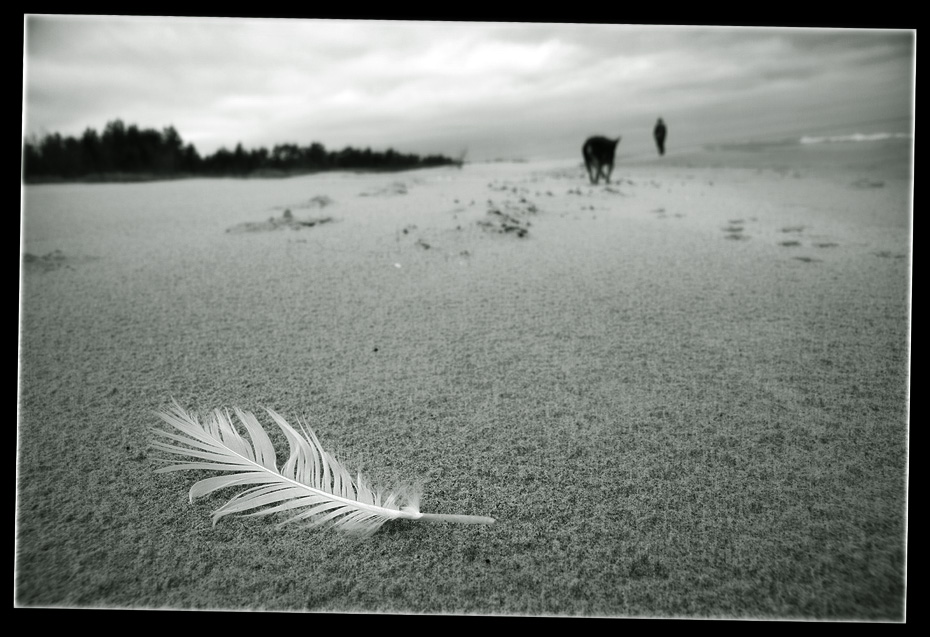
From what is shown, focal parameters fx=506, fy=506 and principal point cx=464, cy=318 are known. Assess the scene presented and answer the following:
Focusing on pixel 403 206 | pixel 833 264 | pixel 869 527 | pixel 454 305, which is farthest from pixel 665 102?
pixel 869 527

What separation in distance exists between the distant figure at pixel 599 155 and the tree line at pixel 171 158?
23.6 inches

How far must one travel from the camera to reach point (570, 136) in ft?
6.84

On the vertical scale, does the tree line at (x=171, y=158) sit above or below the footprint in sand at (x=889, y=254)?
above

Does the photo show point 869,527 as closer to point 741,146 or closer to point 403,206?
point 741,146

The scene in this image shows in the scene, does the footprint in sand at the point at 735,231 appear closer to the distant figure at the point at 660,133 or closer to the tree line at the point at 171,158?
the distant figure at the point at 660,133

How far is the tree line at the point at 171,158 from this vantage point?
182 centimetres

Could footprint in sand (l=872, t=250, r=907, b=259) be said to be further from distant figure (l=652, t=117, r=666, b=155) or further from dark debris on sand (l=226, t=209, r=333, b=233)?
dark debris on sand (l=226, t=209, r=333, b=233)

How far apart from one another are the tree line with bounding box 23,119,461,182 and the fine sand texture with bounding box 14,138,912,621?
0.50 feet

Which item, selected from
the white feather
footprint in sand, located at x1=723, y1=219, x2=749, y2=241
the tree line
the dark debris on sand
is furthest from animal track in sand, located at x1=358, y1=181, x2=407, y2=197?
the white feather

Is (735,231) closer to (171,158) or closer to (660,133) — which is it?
(660,133)

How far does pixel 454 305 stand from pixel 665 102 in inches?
44.0

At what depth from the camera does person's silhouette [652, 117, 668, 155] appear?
79.7 inches

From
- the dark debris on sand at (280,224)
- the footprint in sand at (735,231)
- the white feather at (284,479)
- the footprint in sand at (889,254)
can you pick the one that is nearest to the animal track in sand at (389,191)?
the dark debris on sand at (280,224)

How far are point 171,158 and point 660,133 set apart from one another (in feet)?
6.84
